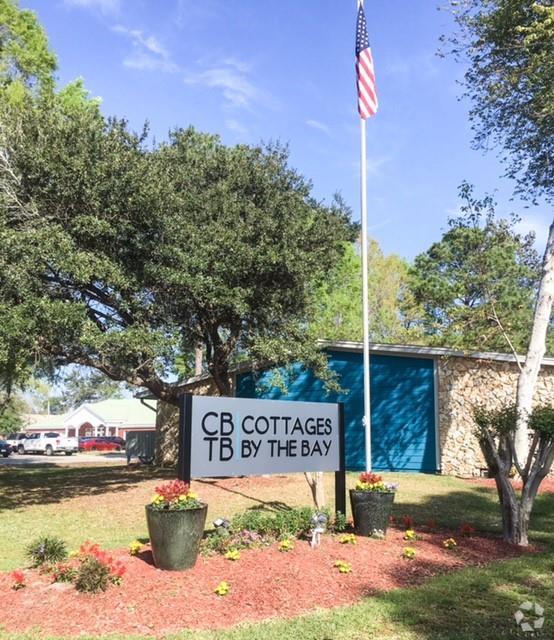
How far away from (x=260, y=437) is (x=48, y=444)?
40.2 m

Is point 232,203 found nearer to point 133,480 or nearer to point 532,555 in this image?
point 133,480

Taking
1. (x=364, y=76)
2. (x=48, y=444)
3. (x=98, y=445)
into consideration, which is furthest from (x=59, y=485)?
(x=98, y=445)

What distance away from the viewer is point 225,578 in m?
6.30

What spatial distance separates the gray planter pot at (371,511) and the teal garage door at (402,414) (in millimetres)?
10049

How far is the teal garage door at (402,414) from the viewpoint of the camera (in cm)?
1812

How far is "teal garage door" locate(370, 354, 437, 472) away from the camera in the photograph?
18125 mm

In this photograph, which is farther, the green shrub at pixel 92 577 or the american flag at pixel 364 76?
the american flag at pixel 364 76

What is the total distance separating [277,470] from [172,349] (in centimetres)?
649

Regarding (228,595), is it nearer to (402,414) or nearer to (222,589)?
(222,589)

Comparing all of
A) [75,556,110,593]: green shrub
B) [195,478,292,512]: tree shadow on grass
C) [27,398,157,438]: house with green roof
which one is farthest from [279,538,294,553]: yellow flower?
[27,398,157,438]: house with green roof

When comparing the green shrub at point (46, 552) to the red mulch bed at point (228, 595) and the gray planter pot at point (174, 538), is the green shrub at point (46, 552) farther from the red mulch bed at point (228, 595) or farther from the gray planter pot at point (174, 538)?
the gray planter pot at point (174, 538)

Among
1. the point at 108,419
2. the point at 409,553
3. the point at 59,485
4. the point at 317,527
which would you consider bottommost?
the point at 108,419

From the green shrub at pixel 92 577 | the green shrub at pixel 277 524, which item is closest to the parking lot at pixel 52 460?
the green shrub at pixel 277 524

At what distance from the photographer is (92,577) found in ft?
18.9
